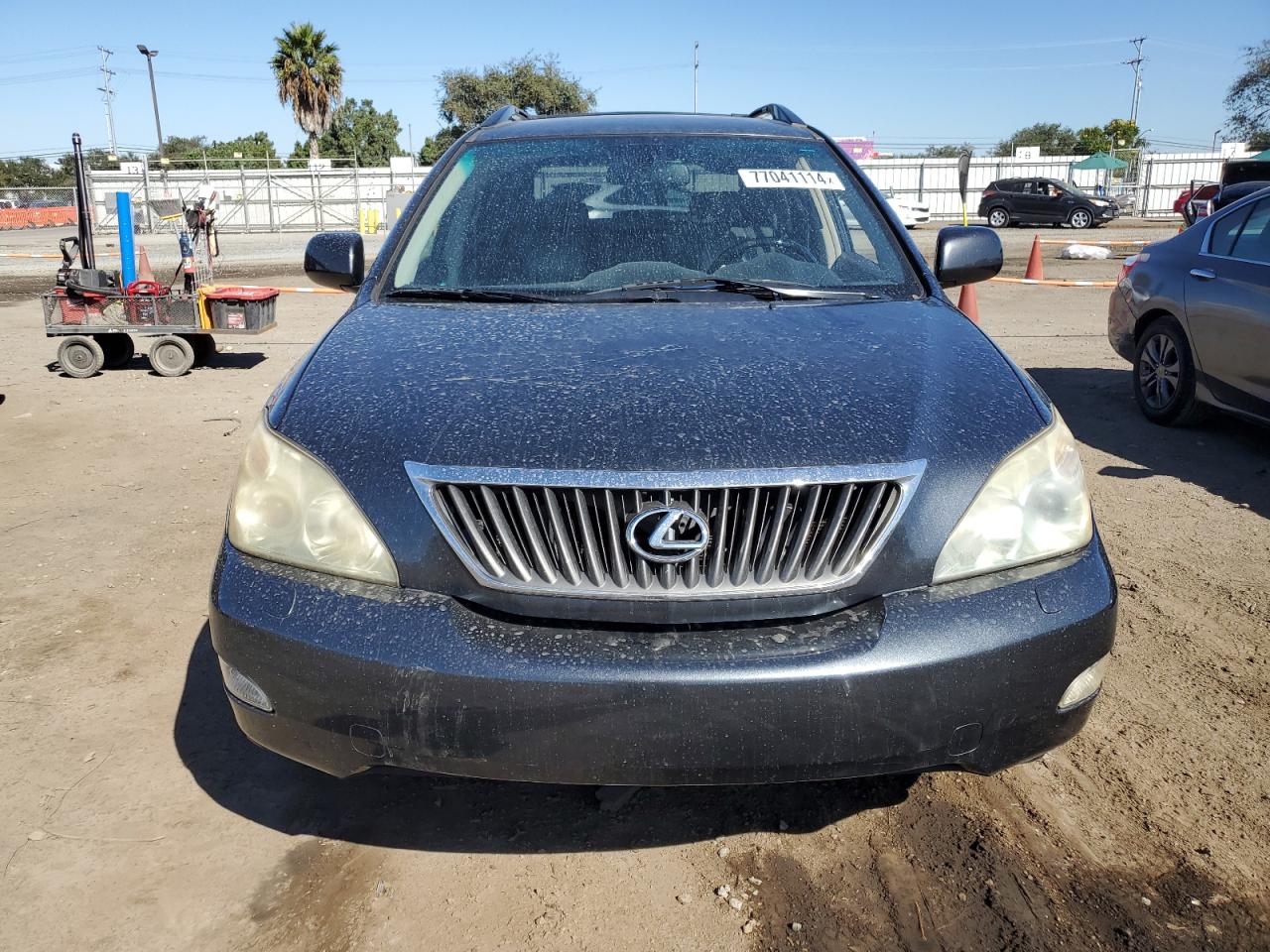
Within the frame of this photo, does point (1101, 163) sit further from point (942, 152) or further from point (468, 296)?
point (468, 296)

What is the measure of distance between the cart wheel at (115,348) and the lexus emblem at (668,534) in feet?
27.9

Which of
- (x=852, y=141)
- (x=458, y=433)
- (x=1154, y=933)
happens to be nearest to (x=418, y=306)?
(x=458, y=433)

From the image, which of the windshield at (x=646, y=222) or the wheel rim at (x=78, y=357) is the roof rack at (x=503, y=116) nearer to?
the windshield at (x=646, y=222)

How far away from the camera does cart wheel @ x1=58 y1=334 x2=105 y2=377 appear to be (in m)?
8.79

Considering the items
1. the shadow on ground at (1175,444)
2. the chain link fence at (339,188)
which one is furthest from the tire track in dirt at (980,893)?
the chain link fence at (339,188)

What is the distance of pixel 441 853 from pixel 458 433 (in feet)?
3.37

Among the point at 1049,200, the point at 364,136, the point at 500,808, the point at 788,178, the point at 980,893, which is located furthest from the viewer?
the point at 364,136

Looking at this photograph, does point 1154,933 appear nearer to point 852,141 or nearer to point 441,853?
point 441,853

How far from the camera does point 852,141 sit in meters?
54.6

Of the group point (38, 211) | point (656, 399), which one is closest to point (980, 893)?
point (656, 399)

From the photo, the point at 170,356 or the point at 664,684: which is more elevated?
the point at 664,684

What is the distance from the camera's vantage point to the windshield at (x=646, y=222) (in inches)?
120

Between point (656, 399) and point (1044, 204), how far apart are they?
3298 centimetres

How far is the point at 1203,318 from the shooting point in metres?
5.95
